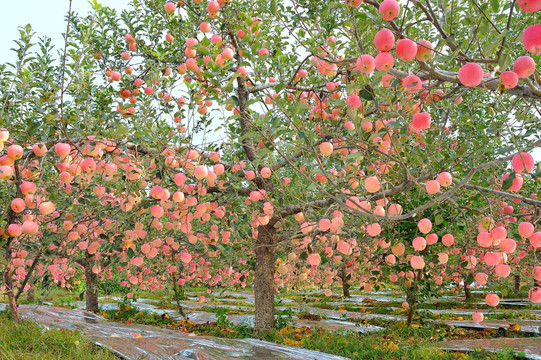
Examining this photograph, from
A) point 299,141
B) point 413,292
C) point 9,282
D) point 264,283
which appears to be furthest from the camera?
point 264,283

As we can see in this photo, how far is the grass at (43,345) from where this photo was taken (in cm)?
406

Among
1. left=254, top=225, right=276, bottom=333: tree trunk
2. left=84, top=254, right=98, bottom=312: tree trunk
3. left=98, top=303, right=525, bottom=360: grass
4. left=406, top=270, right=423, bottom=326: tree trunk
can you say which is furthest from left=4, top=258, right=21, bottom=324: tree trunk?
left=406, top=270, right=423, bottom=326: tree trunk

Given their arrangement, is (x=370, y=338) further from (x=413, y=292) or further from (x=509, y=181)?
(x=509, y=181)

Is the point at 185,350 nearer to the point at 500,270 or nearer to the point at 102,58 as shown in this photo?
the point at 500,270

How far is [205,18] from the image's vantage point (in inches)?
192

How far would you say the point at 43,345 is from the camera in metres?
4.52

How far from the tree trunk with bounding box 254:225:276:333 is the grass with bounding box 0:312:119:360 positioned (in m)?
2.76

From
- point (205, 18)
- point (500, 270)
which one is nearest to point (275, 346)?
point (500, 270)

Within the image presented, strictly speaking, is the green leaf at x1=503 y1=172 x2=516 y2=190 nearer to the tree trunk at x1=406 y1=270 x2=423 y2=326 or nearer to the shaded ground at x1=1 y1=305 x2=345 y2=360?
the shaded ground at x1=1 y1=305 x2=345 y2=360

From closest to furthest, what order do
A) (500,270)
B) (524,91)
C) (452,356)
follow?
1. (524,91)
2. (500,270)
3. (452,356)

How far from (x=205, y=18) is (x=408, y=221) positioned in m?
3.81

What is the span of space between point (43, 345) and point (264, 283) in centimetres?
341

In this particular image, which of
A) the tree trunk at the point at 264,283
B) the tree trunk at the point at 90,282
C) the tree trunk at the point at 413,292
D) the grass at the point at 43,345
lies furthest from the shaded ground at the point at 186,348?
the tree trunk at the point at 90,282

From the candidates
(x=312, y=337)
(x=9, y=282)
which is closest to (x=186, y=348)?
(x=9, y=282)
